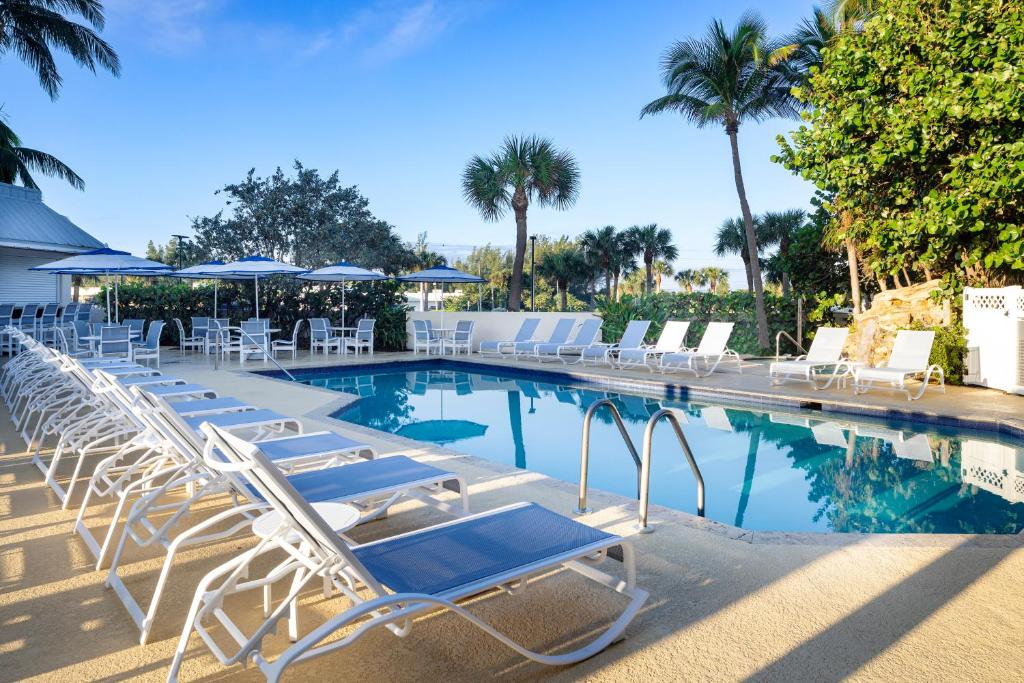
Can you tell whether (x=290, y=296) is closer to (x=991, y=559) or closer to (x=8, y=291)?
(x=8, y=291)

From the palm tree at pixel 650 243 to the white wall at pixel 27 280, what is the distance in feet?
87.5

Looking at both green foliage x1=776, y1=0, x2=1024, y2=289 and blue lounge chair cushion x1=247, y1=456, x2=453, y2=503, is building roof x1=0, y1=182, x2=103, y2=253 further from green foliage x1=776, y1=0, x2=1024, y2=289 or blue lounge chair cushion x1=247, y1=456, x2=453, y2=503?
green foliage x1=776, y1=0, x2=1024, y2=289

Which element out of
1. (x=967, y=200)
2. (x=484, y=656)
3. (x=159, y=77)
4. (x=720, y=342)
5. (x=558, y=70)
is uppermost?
(x=558, y=70)

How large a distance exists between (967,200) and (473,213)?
51.4 feet

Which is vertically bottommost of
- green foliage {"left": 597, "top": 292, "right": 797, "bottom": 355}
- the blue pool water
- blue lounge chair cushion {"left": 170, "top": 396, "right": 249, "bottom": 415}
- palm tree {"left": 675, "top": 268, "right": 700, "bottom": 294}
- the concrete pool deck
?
the blue pool water

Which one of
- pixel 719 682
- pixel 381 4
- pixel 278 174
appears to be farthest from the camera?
pixel 381 4

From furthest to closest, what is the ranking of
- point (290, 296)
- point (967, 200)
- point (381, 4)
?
point (381, 4) < point (290, 296) < point (967, 200)

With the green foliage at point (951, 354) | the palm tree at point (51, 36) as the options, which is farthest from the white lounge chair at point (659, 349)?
the palm tree at point (51, 36)

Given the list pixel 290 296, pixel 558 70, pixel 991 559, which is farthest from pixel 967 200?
pixel 558 70

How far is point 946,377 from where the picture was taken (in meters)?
10.6

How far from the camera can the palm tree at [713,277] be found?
5847cm

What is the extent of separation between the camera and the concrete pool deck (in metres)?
2.24

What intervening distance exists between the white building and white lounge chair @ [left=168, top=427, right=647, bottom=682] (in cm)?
1738

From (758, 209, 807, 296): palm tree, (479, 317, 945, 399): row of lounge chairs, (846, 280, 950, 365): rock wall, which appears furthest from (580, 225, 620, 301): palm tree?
(846, 280, 950, 365): rock wall
